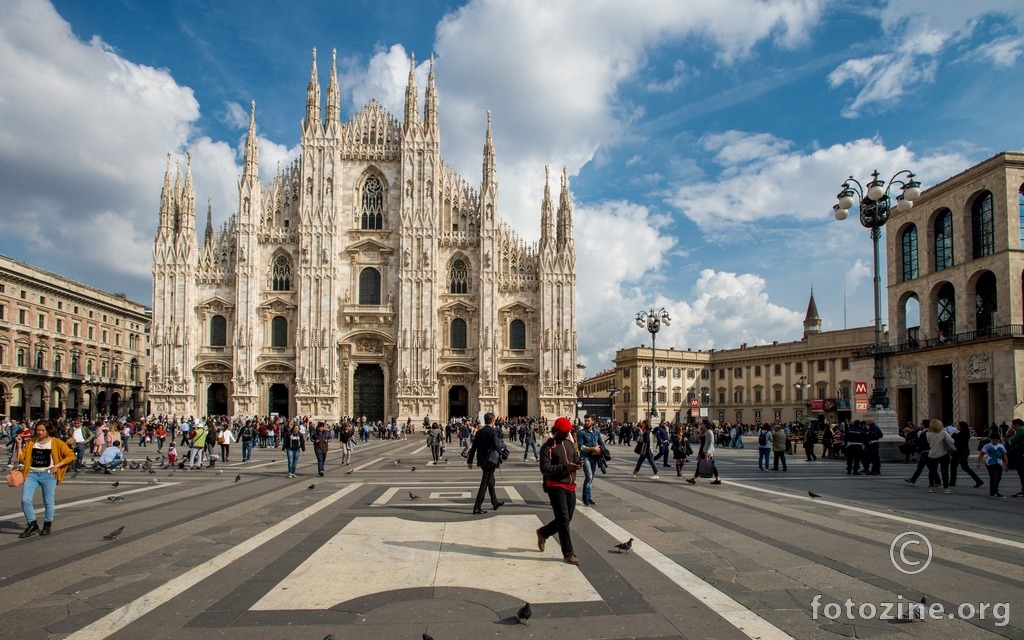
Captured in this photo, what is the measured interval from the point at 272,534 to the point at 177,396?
44.1 meters

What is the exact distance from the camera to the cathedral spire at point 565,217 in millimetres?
51438

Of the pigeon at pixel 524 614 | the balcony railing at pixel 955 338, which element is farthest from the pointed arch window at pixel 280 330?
the pigeon at pixel 524 614

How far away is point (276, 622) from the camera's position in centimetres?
564

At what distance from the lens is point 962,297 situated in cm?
3881

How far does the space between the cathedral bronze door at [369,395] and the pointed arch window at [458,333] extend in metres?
5.58

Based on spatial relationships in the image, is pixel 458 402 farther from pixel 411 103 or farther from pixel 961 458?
pixel 961 458

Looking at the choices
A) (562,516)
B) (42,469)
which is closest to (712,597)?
(562,516)

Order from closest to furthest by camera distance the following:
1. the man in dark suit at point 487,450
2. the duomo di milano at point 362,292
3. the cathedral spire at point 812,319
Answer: the man in dark suit at point 487,450
the duomo di milano at point 362,292
the cathedral spire at point 812,319

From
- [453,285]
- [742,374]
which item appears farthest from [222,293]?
[742,374]

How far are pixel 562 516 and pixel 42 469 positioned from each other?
722 centimetres

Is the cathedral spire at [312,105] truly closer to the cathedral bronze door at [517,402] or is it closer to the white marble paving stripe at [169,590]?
the cathedral bronze door at [517,402]

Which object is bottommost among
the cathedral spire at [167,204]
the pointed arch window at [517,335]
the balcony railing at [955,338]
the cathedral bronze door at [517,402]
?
the cathedral bronze door at [517,402]

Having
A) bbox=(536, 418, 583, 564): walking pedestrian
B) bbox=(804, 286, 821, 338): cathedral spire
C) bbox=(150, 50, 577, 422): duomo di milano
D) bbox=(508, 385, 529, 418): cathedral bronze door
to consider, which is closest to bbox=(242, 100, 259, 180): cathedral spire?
bbox=(150, 50, 577, 422): duomo di milano

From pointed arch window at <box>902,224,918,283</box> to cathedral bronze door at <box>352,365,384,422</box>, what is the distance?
3500 centimetres
